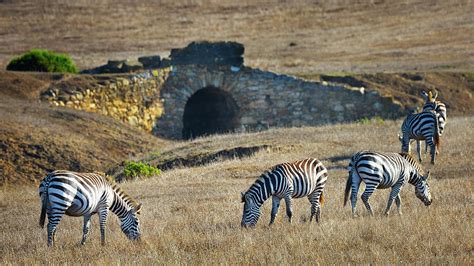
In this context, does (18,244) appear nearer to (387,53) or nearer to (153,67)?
(153,67)

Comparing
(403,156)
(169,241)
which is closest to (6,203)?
(169,241)

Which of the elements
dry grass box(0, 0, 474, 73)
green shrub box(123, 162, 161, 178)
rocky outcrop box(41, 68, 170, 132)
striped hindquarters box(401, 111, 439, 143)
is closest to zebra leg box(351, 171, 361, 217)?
striped hindquarters box(401, 111, 439, 143)

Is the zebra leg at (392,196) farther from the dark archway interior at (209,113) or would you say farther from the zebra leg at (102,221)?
the dark archway interior at (209,113)

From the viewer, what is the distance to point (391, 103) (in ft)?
144

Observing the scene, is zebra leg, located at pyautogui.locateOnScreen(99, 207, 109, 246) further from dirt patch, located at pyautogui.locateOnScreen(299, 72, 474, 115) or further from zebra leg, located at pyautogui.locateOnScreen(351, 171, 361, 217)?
dirt patch, located at pyautogui.locateOnScreen(299, 72, 474, 115)

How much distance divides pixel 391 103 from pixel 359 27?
2710 centimetres

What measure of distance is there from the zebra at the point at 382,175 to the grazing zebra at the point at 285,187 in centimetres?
69

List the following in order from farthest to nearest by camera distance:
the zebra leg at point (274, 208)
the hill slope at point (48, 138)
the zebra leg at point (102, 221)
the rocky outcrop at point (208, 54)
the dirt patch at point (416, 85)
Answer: the rocky outcrop at point (208, 54)
the dirt patch at point (416, 85)
the hill slope at point (48, 138)
the zebra leg at point (274, 208)
the zebra leg at point (102, 221)

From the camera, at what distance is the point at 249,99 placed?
45.3 m

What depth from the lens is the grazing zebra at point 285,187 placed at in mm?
17531

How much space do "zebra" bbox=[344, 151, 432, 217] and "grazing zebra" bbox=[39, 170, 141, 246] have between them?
4405 mm

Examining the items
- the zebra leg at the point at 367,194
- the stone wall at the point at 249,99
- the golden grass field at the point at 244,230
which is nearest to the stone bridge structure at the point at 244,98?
the stone wall at the point at 249,99

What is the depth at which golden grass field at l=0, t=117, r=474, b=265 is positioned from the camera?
14664mm

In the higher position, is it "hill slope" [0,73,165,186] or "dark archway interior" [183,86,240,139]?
"hill slope" [0,73,165,186]
